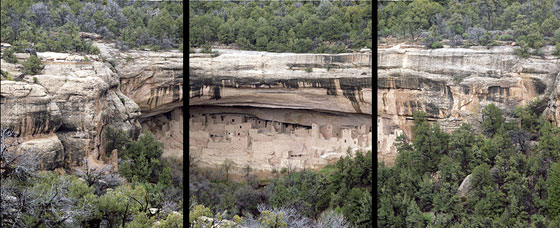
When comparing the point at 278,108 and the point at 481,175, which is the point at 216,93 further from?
the point at 481,175

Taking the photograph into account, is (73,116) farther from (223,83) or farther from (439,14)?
(439,14)

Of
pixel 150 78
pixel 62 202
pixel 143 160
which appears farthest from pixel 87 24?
pixel 62 202

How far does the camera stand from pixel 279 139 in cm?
1388

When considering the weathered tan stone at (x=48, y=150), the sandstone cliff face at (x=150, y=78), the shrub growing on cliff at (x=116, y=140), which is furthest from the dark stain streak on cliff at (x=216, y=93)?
the weathered tan stone at (x=48, y=150)

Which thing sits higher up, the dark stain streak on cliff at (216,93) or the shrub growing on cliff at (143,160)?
the dark stain streak on cliff at (216,93)

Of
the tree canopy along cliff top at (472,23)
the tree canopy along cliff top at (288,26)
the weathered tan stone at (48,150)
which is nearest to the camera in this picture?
the weathered tan stone at (48,150)

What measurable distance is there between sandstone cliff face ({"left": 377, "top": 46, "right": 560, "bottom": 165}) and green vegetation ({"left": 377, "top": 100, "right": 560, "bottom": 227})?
0.28 meters

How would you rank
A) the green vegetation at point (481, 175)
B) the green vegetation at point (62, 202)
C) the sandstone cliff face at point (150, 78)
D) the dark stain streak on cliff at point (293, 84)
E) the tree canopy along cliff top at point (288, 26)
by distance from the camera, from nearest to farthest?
1. the green vegetation at point (62, 202)
2. the green vegetation at point (481, 175)
3. the sandstone cliff face at point (150, 78)
4. the dark stain streak on cliff at point (293, 84)
5. the tree canopy along cliff top at point (288, 26)

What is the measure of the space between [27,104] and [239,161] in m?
5.42

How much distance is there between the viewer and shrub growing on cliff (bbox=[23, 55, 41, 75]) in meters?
9.65

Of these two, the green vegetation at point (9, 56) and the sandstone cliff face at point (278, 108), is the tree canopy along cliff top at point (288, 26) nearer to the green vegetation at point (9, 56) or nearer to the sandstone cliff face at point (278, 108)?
the sandstone cliff face at point (278, 108)

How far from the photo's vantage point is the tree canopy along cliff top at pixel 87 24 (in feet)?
34.5

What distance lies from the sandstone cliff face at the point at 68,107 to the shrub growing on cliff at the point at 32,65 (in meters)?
0.11

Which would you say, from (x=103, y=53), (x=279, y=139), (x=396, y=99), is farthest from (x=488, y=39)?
(x=103, y=53)
